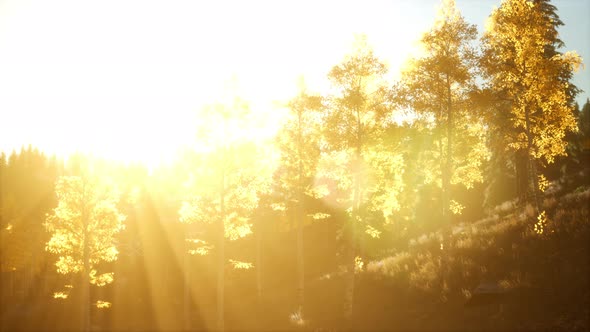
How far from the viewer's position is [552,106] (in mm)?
17797

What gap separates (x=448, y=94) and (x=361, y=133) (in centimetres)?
447

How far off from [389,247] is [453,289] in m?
20.4

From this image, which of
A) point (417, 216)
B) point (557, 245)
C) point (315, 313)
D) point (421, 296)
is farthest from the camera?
point (417, 216)

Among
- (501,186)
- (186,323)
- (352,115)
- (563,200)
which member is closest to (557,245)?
(563,200)

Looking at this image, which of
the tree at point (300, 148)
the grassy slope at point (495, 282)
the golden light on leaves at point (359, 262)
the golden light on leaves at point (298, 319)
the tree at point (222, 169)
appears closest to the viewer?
the grassy slope at point (495, 282)

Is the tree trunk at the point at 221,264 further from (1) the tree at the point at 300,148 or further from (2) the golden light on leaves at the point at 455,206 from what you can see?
(2) the golden light on leaves at the point at 455,206

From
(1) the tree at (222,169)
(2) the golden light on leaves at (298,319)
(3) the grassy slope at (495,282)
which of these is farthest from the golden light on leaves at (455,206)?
(2) the golden light on leaves at (298,319)

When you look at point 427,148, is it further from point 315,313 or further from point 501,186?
point 501,186

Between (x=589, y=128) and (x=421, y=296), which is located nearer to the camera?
(x=421, y=296)

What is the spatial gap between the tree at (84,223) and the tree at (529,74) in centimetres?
2243

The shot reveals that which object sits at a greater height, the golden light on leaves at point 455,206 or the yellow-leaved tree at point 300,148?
the yellow-leaved tree at point 300,148

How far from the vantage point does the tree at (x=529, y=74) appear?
685 inches

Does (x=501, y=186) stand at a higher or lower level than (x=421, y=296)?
higher

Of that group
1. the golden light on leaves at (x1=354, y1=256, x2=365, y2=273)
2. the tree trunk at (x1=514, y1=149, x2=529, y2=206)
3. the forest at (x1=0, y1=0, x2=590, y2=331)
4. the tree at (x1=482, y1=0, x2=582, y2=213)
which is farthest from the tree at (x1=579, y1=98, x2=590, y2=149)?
the golden light on leaves at (x1=354, y1=256, x2=365, y2=273)
